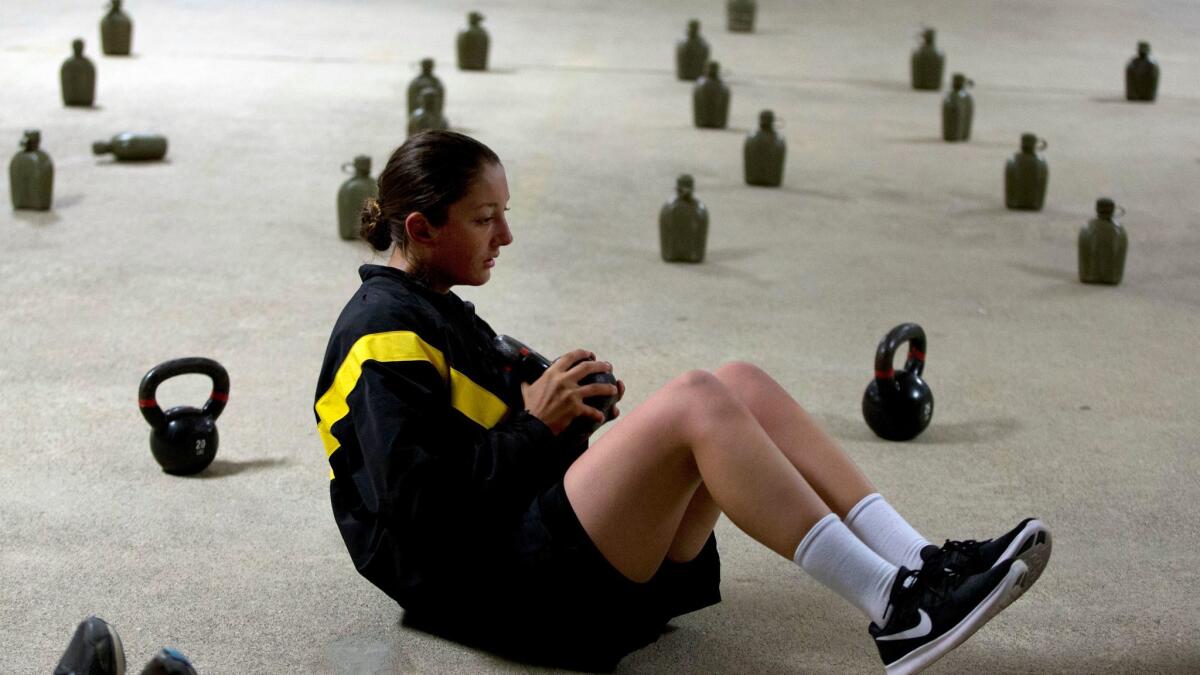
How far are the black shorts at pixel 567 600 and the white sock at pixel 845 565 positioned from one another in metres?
0.27

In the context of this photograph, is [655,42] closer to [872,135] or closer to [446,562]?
[872,135]

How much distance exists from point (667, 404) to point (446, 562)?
0.42 meters

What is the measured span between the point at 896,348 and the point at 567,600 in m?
1.41

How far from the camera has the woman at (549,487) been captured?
2057 millimetres

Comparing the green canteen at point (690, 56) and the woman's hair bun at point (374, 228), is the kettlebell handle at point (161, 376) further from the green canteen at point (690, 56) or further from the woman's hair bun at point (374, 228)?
the green canteen at point (690, 56)

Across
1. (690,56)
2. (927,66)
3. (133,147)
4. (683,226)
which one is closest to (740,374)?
(683,226)

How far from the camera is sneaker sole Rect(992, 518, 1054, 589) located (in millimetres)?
2035

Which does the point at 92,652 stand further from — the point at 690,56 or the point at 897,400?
the point at 690,56

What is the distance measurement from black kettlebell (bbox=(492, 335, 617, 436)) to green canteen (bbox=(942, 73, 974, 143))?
5316 mm

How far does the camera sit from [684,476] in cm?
210

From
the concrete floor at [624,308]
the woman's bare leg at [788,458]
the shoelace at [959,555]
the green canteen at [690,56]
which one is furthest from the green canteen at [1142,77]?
the shoelace at [959,555]

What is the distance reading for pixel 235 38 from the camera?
9.57 meters

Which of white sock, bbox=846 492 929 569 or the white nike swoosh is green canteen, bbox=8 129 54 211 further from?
the white nike swoosh

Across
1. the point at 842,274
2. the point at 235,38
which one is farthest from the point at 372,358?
the point at 235,38
